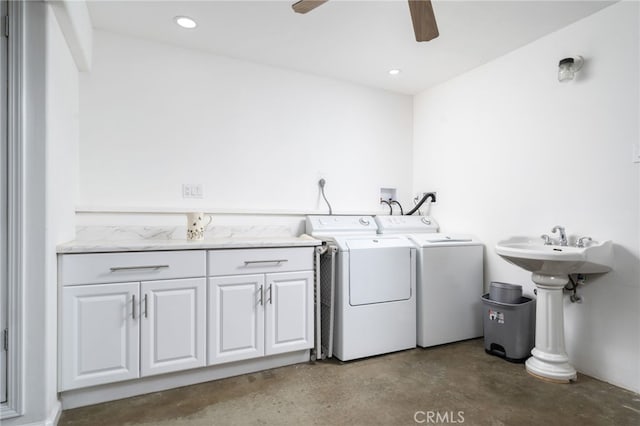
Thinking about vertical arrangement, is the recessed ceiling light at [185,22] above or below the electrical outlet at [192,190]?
above

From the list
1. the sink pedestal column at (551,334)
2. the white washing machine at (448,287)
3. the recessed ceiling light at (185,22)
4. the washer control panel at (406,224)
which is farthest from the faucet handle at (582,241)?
the recessed ceiling light at (185,22)

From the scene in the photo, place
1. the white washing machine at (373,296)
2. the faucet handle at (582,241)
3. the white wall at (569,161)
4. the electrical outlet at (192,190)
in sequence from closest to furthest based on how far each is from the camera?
the white wall at (569,161) < the faucet handle at (582,241) < the white washing machine at (373,296) < the electrical outlet at (192,190)

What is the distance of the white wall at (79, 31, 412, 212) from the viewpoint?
2.44m

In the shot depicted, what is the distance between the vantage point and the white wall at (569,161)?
208 cm

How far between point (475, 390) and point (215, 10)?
2.84 metres

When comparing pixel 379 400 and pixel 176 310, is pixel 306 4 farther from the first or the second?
pixel 379 400

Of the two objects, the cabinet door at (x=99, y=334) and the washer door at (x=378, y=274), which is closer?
the cabinet door at (x=99, y=334)

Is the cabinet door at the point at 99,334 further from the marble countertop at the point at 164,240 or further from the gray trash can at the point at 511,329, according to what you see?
the gray trash can at the point at 511,329

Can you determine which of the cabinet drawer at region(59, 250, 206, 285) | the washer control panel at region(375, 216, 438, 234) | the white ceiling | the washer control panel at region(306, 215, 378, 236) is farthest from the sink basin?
the cabinet drawer at region(59, 250, 206, 285)

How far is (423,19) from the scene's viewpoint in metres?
1.77

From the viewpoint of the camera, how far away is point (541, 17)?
2277 mm

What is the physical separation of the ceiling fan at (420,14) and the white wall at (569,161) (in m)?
1.22

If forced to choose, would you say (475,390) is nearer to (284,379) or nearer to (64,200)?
(284,379)

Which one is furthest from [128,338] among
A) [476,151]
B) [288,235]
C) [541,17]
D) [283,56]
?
[541,17]
